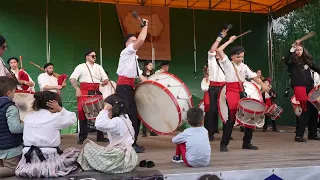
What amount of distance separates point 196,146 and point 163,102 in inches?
40.0

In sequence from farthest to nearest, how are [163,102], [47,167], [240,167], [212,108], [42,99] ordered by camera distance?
1. [212,108]
2. [163,102]
3. [240,167]
4. [42,99]
5. [47,167]

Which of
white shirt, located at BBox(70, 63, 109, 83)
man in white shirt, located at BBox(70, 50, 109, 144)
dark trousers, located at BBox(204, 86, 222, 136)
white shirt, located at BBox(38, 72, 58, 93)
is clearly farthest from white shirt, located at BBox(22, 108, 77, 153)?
white shirt, located at BBox(38, 72, 58, 93)

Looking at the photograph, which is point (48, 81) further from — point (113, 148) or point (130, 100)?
point (113, 148)

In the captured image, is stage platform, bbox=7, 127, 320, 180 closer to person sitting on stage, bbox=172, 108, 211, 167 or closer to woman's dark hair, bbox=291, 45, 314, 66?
person sitting on stage, bbox=172, 108, 211, 167

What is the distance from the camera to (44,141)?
10.1ft

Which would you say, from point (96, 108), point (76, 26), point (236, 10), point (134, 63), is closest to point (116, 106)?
point (134, 63)

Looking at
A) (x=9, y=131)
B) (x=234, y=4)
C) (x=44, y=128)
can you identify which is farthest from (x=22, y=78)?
(x=234, y=4)

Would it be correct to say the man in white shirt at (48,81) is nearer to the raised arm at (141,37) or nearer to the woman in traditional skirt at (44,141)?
the raised arm at (141,37)

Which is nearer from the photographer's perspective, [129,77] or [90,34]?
[129,77]

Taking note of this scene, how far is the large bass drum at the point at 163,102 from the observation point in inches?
166

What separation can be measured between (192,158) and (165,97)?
1.08m

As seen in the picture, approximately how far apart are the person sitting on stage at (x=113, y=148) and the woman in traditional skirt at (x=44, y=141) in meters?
0.16

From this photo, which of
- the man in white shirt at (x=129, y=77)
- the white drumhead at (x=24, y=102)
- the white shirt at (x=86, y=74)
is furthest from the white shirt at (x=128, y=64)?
the white shirt at (x=86, y=74)

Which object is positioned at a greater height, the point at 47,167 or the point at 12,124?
the point at 12,124
